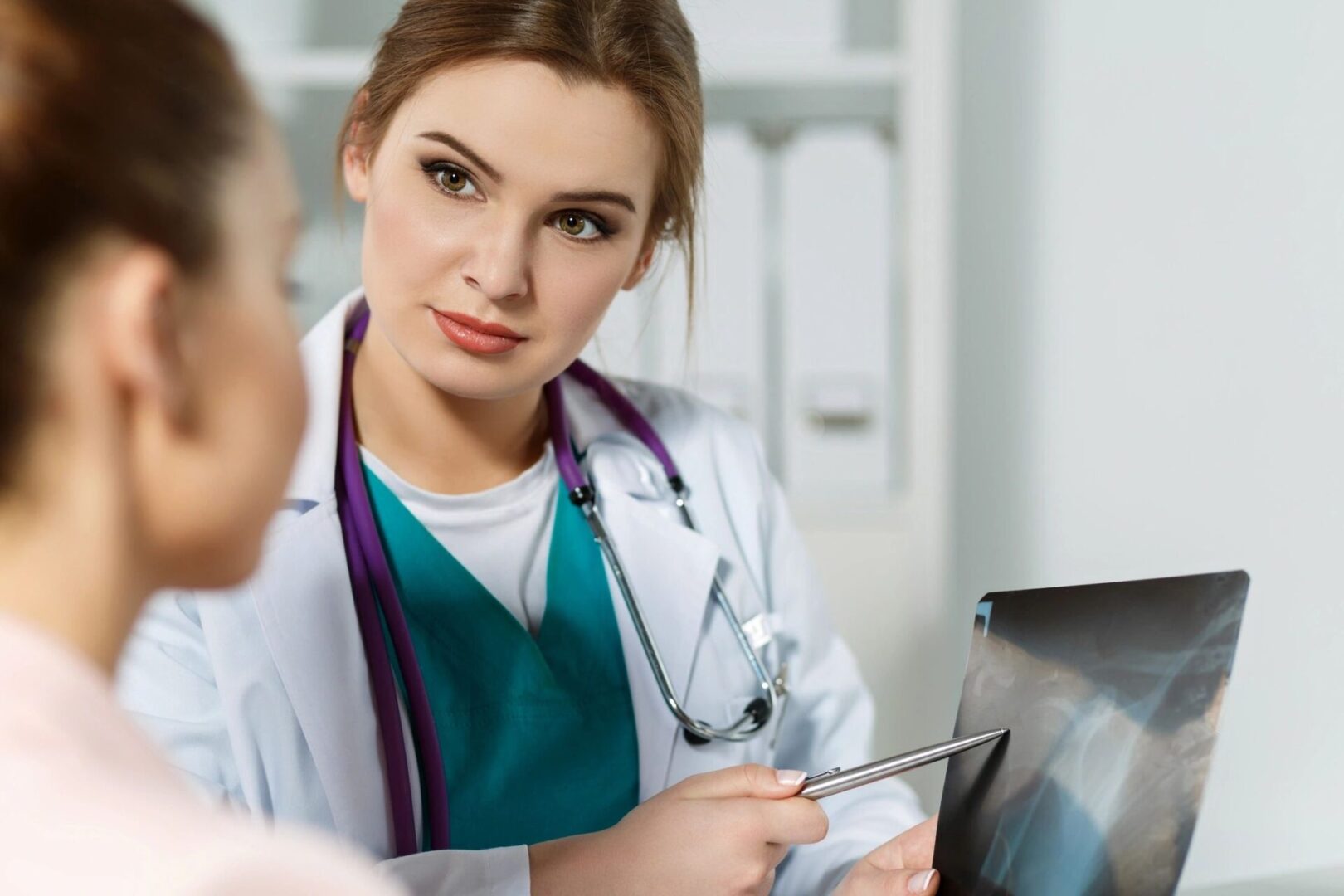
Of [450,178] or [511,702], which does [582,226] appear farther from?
[511,702]

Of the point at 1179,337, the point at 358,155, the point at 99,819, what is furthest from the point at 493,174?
the point at 1179,337

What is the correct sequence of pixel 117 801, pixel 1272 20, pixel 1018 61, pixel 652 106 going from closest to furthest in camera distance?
pixel 117 801 < pixel 652 106 < pixel 1272 20 < pixel 1018 61

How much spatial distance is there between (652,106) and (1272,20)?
0.65 metres

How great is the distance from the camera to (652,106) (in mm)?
931

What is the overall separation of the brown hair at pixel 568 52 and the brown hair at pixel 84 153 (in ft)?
1.54

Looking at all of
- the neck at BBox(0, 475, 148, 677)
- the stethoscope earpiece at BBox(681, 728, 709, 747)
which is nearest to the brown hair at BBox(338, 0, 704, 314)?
the stethoscope earpiece at BBox(681, 728, 709, 747)

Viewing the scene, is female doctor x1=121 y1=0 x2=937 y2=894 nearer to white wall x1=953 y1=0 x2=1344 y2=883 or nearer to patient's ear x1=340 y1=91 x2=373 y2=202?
patient's ear x1=340 y1=91 x2=373 y2=202

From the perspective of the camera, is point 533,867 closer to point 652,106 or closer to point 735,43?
point 652,106

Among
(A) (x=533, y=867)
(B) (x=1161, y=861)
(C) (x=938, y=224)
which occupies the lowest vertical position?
(A) (x=533, y=867)

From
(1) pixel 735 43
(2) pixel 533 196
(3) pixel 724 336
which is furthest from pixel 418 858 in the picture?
(1) pixel 735 43

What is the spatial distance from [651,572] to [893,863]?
33cm

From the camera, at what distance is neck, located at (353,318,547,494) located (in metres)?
1.01

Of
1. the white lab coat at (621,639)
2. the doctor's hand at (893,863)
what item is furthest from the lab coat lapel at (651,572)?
the doctor's hand at (893,863)

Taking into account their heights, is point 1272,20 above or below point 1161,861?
Answer: above
